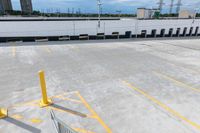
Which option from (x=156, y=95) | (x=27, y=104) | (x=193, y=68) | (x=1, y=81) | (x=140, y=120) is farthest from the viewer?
(x=193, y=68)

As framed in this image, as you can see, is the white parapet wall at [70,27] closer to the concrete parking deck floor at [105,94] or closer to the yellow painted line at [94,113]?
the concrete parking deck floor at [105,94]

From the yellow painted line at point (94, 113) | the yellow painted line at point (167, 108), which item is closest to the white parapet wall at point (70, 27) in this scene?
the yellow painted line at point (94, 113)

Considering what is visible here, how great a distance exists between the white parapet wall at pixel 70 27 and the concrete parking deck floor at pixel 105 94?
35.7ft

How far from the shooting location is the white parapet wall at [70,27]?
19.8 meters

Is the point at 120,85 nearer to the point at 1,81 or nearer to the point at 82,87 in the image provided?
the point at 82,87

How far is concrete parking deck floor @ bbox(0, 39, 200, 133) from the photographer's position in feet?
14.3

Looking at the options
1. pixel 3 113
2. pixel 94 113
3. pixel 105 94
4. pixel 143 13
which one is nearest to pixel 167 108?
pixel 105 94

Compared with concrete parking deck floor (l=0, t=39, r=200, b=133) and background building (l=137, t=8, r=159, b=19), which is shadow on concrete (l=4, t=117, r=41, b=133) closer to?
concrete parking deck floor (l=0, t=39, r=200, b=133)

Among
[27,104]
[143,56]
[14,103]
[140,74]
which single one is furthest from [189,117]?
[143,56]

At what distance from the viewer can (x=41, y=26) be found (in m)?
21.9

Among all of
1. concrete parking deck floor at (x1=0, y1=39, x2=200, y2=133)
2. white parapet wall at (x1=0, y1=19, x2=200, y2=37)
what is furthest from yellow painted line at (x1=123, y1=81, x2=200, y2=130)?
white parapet wall at (x1=0, y1=19, x2=200, y2=37)

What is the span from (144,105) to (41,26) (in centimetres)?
2028

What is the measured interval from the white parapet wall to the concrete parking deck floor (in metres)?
10.9

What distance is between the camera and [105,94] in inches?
231
